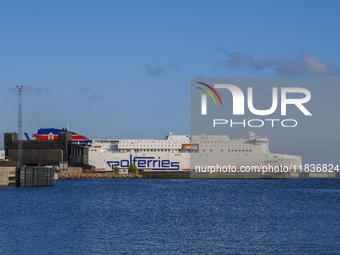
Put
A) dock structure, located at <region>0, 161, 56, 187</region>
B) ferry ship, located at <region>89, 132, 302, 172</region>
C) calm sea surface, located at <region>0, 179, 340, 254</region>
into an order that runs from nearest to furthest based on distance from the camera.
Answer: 1. calm sea surface, located at <region>0, 179, 340, 254</region>
2. dock structure, located at <region>0, 161, 56, 187</region>
3. ferry ship, located at <region>89, 132, 302, 172</region>

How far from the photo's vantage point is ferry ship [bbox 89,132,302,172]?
Answer: 10588 cm

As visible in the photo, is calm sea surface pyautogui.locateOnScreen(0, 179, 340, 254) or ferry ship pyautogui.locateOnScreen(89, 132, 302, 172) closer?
calm sea surface pyautogui.locateOnScreen(0, 179, 340, 254)

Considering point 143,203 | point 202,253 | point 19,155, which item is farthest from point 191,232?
point 19,155

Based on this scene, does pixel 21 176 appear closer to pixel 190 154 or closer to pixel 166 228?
pixel 166 228

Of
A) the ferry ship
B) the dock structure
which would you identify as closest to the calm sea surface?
the dock structure

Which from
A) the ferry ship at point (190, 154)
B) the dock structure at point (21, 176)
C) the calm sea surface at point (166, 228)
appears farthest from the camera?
the ferry ship at point (190, 154)

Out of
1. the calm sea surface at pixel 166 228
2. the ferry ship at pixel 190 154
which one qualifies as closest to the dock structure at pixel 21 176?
the calm sea surface at pixel 166 228

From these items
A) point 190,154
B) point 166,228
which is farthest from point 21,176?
point 190,154

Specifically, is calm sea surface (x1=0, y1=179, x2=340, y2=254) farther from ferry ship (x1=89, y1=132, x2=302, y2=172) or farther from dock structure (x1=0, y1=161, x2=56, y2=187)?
ferry ship (x1=89, y1=132, x2=302, y2=172)

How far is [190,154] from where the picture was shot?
108250 mm

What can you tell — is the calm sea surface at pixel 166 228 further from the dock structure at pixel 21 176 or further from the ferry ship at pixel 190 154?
the ferry ship at pixel 190 154

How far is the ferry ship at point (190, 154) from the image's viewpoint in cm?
10588

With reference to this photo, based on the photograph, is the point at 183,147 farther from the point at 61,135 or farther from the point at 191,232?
the point at 191,232

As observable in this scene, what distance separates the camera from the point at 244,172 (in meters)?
106
